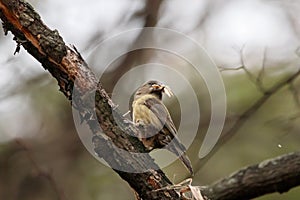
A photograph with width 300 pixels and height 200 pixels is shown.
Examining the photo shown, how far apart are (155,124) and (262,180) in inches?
25.1

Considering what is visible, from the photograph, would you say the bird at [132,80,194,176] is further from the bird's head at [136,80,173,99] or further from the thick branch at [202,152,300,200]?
the thick branch at [202,152,300,200]

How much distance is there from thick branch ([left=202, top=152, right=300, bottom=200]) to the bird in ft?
1.10

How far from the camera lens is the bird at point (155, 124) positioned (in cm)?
227

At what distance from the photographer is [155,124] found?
7.77 feet

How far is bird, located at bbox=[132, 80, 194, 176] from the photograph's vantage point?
2.27 metres

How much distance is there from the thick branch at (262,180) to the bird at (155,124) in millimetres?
336

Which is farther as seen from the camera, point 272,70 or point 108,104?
point 272,70

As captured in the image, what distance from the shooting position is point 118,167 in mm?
1990

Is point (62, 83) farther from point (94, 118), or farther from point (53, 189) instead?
point (53, 189)

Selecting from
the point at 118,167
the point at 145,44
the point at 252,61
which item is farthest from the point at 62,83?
the point at 145,44

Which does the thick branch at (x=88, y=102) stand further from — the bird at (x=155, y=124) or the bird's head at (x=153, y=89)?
the bird's head at (x=153, y=89)

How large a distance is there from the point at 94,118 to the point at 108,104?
0.06 meters

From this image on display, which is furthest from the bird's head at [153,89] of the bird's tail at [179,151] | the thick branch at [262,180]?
the thick branch at [262,180]

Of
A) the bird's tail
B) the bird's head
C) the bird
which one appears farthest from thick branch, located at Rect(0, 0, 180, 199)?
the bird's head
